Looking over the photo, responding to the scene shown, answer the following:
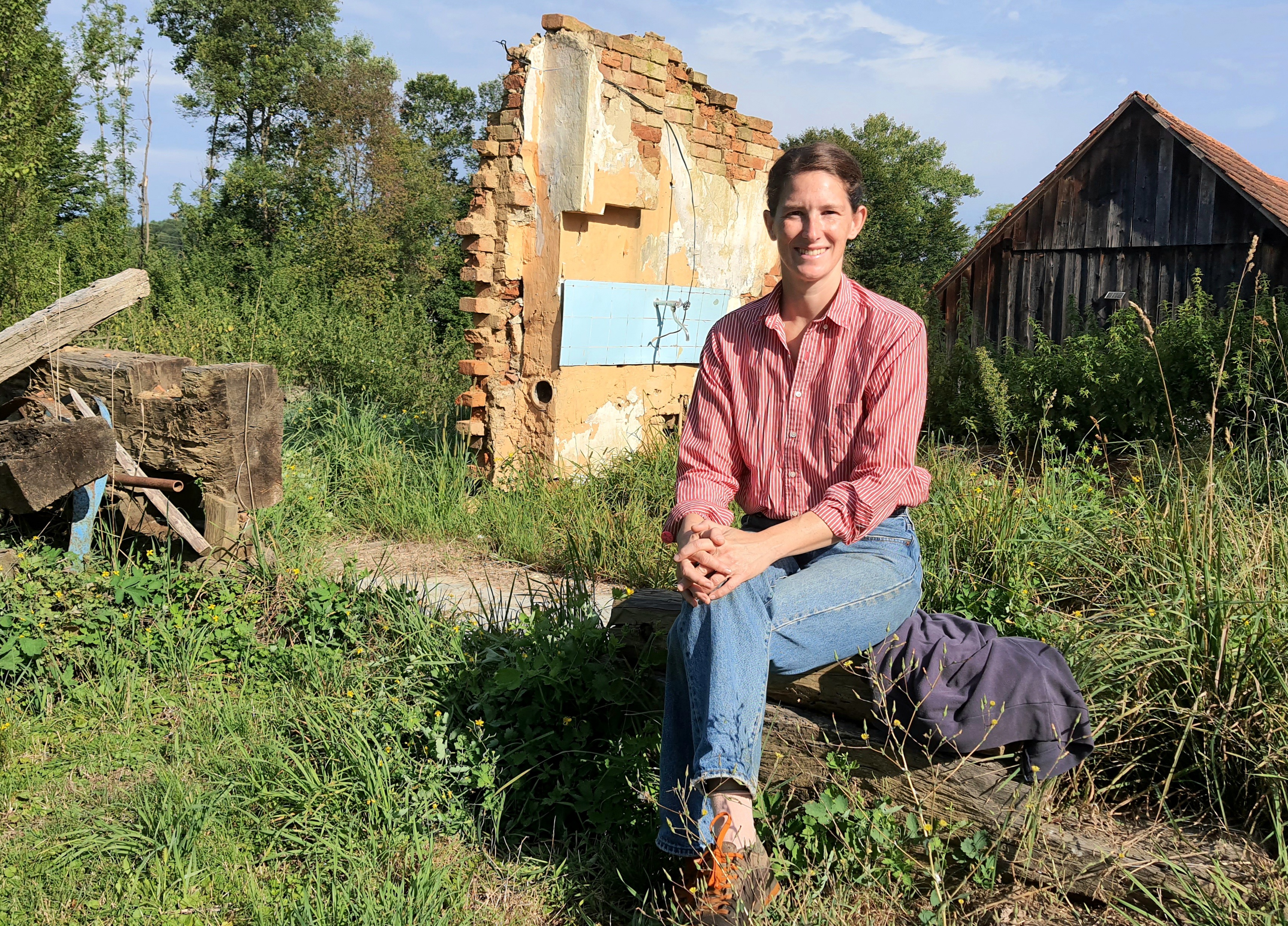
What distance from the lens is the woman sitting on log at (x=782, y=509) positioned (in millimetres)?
2254

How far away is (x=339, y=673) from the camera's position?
3.83 m

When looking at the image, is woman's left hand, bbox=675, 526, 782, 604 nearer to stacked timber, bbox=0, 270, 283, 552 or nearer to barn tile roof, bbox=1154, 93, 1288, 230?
stacked timber, bbox=0, 270, 283, 552

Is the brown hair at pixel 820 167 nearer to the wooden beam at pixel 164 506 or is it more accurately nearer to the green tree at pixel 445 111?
the wooden beam at pixel 164 506

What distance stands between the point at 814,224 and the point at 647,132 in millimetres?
4630

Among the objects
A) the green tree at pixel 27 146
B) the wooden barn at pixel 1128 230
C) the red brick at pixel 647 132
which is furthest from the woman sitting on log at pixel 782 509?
the green tree at pixel 27 146

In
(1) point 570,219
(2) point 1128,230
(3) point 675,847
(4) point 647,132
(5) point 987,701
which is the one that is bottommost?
(3) point 675,847

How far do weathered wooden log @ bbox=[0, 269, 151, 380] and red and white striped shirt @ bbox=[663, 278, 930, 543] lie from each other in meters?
3.21

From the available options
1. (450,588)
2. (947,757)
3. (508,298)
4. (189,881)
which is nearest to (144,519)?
(450,588)

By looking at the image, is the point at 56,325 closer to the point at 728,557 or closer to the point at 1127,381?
the point at 728,557

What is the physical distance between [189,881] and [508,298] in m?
4.68

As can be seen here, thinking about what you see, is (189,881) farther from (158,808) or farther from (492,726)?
(492,726)

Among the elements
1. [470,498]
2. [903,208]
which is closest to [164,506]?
[470,498]

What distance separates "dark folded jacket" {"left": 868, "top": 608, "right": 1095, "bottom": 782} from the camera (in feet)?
7.89

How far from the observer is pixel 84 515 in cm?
453
